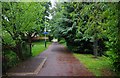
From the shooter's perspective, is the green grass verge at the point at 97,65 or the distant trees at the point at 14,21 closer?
the green grass verge at the point at 97,65

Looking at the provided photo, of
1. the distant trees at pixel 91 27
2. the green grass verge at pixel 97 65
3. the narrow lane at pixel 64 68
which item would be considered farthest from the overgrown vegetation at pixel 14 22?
the green grass verge at pixel 97 65

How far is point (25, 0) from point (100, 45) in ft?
33.8

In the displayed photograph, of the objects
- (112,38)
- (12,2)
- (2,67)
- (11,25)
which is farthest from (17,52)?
(112,38)

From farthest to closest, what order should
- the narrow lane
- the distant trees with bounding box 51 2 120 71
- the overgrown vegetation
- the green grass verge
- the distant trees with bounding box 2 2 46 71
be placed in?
the distant trees with bounding box 2 2 46 71 → the overgrown vegetation → the green grass verge → the narrow lane → the distant trees with bounding box 51 2 120 71

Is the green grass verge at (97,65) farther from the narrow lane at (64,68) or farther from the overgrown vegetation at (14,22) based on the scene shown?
the overgrown vegetation at (14,22)

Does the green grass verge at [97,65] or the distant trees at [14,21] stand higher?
the distant trees at [14,21]

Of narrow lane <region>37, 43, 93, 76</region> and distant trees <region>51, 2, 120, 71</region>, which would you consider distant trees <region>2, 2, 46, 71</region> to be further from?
distant trees <region>51, 2, 120, 71</region>

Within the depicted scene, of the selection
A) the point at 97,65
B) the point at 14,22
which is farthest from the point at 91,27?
the point at 14,22

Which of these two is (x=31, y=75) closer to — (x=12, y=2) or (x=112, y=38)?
(x=112, y=38)

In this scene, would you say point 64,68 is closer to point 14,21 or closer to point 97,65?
point 97,65

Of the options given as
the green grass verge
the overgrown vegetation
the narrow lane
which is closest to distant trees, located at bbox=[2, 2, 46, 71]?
the overgrown vegetation

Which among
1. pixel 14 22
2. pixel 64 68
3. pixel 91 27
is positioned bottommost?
pixel 64 68

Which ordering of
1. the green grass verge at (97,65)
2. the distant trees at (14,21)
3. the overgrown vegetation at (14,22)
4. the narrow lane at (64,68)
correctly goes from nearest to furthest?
the narrow lane at (64,68) < the green grass verge at (97,65) < the overgrown vegetation at (14,22) < the distant trees at (14,21)

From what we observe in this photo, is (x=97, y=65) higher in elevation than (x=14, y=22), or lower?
lower
